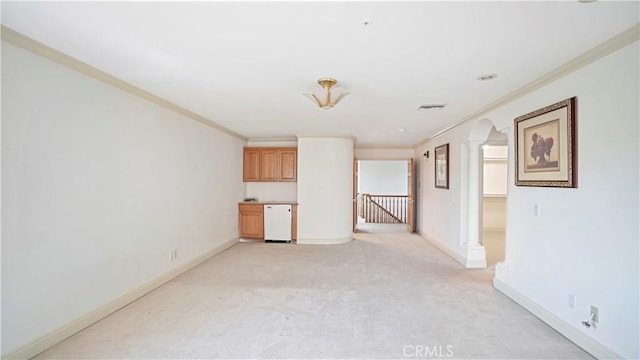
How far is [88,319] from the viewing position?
276 cm

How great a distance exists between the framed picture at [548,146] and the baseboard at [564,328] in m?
1.20

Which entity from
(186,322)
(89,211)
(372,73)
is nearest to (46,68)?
(89,211)

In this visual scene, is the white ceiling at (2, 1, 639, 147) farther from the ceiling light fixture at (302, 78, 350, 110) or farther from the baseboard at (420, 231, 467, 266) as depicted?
the baseboard at (420, 231, 467, 266)

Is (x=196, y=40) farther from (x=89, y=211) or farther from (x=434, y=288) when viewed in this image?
(x=434, y=288)

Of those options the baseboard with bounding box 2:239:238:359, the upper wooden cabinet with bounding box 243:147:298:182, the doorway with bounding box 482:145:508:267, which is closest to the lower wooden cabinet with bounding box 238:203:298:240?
the upper wooden cabinet with bounding box 243:147:298:182

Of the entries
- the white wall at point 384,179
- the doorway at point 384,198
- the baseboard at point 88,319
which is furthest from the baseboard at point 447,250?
the white wall at point 384,179

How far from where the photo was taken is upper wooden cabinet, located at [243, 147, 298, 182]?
6.93m

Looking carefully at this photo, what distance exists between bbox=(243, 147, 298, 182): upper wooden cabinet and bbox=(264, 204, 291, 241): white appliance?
2.30ft

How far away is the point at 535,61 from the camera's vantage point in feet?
8.34

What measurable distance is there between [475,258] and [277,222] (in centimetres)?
389

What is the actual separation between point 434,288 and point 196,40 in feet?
12.0

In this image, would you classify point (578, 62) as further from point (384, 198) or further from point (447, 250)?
point (384, 198)

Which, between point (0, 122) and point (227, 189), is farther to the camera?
point (227, 189)

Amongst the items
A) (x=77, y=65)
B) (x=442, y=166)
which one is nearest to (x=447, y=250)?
(x=442, y=166)
